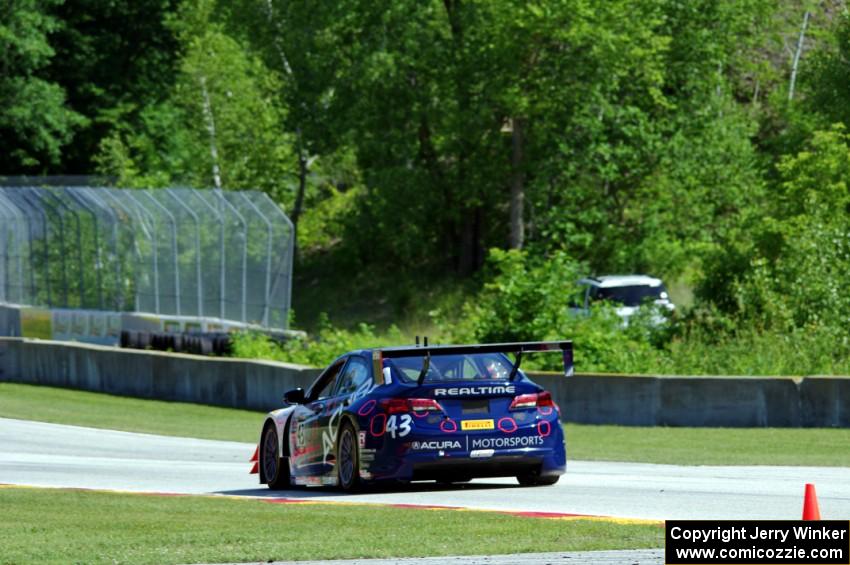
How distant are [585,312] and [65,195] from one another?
16.4m

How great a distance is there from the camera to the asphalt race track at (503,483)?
12609mm

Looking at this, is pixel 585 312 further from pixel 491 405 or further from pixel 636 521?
pixel 636 521

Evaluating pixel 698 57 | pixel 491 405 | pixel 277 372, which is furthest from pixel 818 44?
pixel 491 405

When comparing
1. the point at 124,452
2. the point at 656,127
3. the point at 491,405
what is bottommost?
the point at 124,452

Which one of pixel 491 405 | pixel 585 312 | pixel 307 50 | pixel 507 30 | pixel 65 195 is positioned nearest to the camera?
pixel 491 405

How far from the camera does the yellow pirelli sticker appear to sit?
14.3 meters

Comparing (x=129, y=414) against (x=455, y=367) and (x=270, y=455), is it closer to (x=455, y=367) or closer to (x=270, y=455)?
(x=270, y=455)

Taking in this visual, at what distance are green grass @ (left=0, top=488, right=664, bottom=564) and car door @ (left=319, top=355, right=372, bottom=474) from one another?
4.46 feet

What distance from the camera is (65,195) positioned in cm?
4194

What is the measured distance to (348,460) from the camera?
14875mm

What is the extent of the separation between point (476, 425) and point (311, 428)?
2026 mm

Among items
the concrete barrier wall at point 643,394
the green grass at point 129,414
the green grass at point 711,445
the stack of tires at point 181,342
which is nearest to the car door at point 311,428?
the green grass at point 711,445

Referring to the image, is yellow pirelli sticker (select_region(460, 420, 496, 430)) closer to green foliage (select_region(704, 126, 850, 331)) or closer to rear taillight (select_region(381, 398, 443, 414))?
rear taillight (select_region(381, 398, 443, 414))

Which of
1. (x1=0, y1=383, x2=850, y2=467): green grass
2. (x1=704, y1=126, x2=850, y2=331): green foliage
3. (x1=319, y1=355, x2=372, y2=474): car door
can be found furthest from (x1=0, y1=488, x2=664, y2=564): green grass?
(x1=704, y1=126, x2=850, y2=331): green foliage
